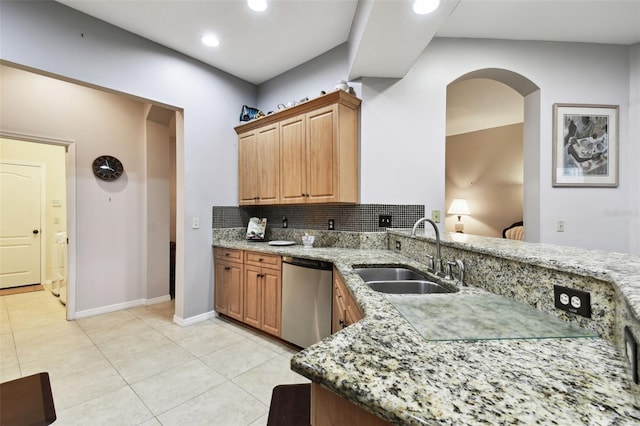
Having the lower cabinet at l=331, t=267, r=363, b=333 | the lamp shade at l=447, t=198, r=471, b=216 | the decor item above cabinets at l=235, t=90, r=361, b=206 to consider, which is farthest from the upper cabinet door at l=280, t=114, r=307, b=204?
the lamp shade at l=447, t=198, r=471, b=216

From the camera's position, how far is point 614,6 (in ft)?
6.96

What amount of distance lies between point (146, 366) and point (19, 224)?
431 cm

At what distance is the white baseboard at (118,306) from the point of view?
3.10 metres

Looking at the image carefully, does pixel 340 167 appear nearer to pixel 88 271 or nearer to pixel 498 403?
pixel 498 403

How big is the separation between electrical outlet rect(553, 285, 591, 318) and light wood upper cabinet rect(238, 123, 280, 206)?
8.16ft

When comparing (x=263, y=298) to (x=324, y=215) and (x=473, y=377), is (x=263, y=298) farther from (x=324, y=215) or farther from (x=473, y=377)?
(x=473, y=377)

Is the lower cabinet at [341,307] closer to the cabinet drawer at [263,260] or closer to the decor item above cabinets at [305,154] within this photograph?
the cabinet drawer at [263,260]

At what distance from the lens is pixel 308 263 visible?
7.34ft

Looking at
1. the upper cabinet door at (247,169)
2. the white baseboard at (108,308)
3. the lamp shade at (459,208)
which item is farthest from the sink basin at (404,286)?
the lamp shade at (459,208)

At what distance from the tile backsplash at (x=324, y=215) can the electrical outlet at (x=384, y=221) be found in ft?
0.07

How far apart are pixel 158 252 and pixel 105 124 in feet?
5.80

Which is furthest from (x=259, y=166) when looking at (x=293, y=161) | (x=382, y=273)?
(x=382, y=273)

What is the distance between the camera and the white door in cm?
419

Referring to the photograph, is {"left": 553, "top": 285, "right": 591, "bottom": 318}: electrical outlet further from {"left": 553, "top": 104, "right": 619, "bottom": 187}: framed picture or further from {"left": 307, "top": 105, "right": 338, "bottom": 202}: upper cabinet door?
{"left": 553, "top": 104, "right": 619, "bottom": 187}: framed picture
